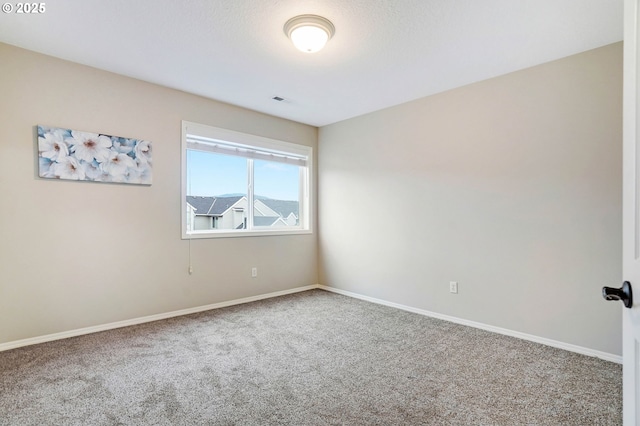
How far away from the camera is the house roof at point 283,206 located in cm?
457

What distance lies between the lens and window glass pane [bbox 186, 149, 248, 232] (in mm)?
3818

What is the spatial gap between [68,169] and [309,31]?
2.45 m

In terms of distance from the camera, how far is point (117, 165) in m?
3.14

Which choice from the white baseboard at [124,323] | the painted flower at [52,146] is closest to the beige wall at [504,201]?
the white baseboard at [124,323]

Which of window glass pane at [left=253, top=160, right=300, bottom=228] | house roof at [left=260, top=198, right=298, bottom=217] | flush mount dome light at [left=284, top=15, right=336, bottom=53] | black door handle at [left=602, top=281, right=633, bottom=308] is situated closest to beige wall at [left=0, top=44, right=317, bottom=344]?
window glass pane at [left=253, top=160, right=300, bottom=228]

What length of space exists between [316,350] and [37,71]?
3372mm

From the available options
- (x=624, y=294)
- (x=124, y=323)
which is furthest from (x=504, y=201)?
(x=124, y=323)

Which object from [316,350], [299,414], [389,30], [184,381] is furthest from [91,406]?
[389,30]

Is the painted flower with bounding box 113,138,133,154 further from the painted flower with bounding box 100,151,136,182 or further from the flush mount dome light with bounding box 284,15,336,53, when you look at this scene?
the flush mount dome light with bounding box 284,15,336,53

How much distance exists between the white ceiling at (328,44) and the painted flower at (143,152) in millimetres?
666

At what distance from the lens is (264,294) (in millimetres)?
4312

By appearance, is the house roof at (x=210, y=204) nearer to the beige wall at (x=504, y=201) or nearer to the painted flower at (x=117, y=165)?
the painted flower at (x=117, y=165)

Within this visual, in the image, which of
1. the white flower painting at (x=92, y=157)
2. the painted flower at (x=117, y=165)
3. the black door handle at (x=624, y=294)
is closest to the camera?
the black door handle at (x=624, y=294)

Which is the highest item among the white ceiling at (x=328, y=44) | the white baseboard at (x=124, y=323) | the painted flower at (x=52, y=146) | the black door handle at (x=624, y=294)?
the white ceiling at (x=328, y=44)
